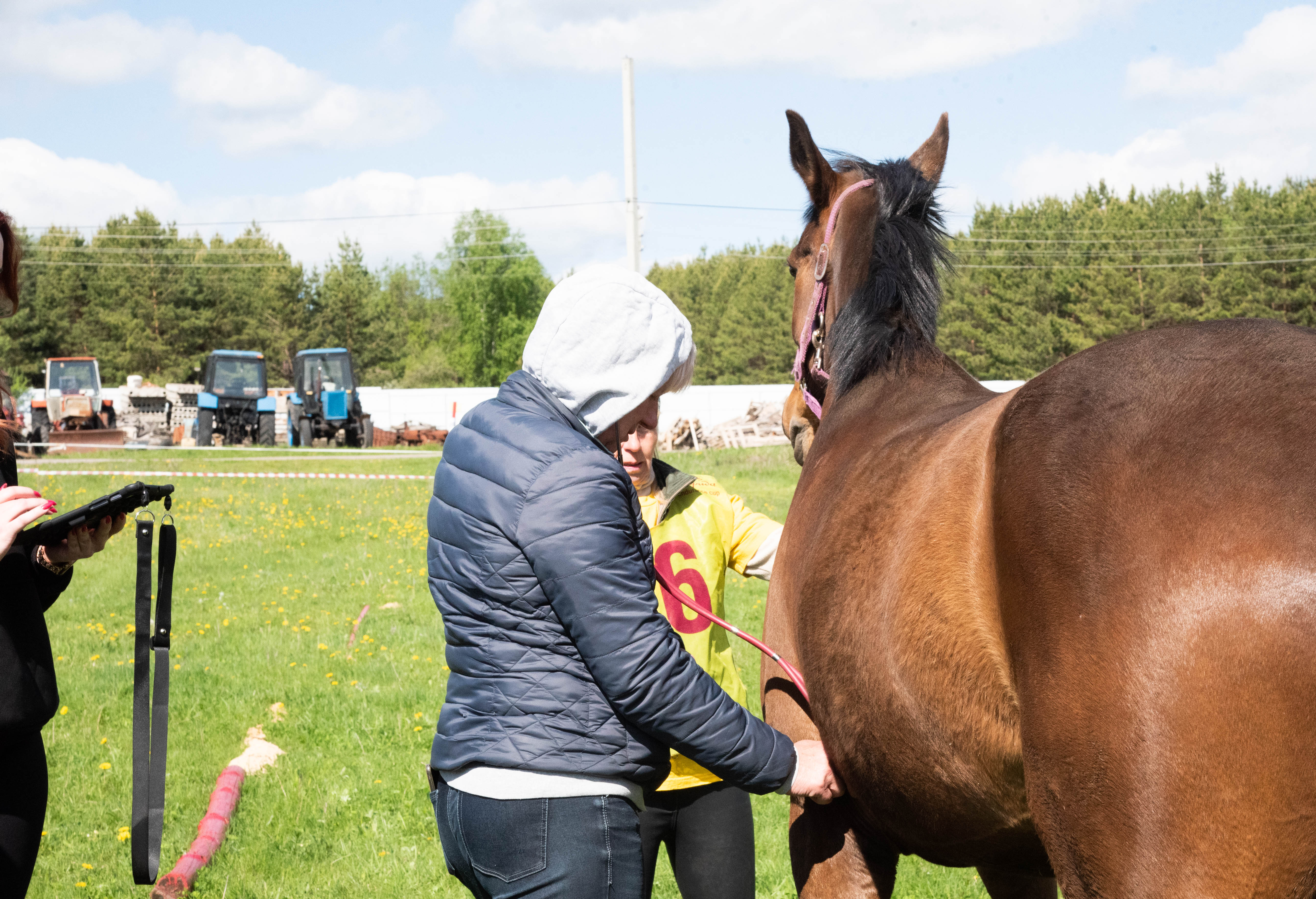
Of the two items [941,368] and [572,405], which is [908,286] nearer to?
[941,368]

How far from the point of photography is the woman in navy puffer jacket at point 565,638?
1.73 m

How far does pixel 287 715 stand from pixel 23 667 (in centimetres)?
393

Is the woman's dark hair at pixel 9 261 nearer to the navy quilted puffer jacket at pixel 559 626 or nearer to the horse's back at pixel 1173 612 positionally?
the navy quilted puffer jacket at pixel 559 626

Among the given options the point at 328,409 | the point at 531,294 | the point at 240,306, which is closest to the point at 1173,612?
the point at 328,409

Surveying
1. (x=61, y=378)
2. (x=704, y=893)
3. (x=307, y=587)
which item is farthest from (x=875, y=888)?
(x=61, y=378)

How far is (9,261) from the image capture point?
252 centimetres

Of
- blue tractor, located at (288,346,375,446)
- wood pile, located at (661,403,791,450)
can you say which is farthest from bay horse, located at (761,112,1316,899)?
blue tractor, located at (288,346,375,446)

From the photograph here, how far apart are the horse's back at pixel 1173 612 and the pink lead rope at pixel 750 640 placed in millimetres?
728

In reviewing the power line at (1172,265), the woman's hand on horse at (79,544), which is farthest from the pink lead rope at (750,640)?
the power line at (1172,265)

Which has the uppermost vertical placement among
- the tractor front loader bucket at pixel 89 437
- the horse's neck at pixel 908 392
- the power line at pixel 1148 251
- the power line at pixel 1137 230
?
the power line at pixel 1137 230

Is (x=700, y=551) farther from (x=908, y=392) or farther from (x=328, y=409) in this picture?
(x=328, y=409)

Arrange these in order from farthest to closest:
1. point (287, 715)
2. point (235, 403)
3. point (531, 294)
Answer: point (531, 294), point (235, 403), point (287, 715)

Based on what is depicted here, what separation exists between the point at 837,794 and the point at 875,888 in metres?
0.47

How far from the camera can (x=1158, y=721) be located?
1.38 metres
